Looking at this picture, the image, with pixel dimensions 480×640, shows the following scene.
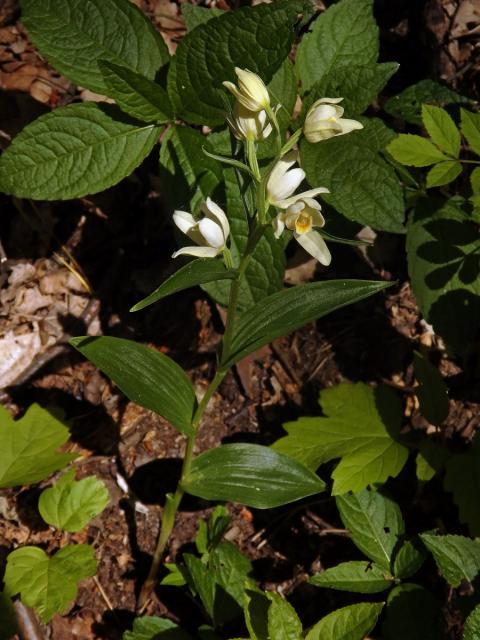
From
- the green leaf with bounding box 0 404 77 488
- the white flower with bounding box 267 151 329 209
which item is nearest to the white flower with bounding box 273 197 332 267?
the white flower with bounding box 267 151 329 209

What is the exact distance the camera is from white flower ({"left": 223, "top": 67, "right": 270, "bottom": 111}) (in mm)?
1712

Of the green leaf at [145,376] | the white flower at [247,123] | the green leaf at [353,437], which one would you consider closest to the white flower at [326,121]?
the white flower at [247,123]

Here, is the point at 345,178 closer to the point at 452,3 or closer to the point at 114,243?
the point at 114,243

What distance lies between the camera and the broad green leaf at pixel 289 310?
181 cm

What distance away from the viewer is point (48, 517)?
7.72 feet

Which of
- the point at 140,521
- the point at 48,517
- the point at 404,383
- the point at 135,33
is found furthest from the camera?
the point at 404,383

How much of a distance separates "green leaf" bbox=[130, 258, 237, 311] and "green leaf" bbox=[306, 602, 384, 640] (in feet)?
2.98

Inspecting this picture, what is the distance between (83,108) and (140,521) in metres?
1.57

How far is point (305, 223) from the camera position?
1.82 metres

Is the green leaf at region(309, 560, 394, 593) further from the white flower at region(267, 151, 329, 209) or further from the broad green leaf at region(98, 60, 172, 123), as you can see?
the broad green leaf at region(98, 60, 172, 123)

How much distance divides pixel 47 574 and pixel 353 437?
1.12 meters

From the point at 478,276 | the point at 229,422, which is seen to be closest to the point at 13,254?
the point at 229,422

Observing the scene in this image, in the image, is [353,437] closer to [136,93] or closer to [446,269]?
[446,269]

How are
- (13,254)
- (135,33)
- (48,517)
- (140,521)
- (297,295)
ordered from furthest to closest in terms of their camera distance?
(13,254) → (140,521) → (48,517) → (135,33) → (297,295)
